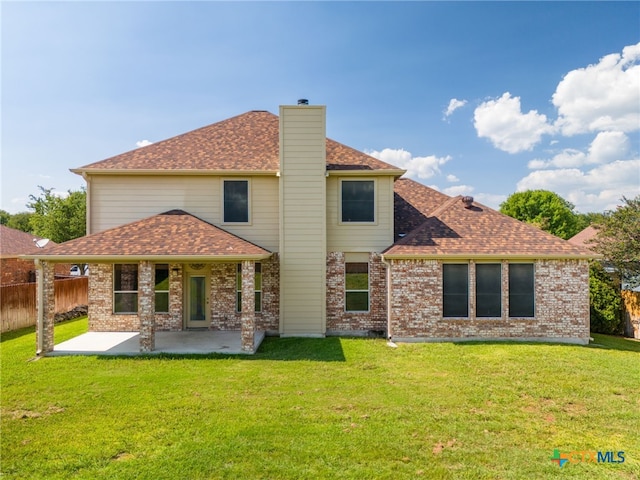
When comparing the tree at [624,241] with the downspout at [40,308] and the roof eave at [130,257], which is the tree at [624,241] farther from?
the downspout at [40,308]

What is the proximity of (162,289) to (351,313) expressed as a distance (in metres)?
6.83

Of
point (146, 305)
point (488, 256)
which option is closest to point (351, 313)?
point (488, 256)

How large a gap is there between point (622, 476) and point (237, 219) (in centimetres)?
1082

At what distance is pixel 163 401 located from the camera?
6.26 meters

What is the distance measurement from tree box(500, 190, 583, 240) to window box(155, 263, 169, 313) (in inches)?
1867

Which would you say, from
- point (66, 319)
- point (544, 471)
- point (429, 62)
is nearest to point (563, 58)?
point (429, 62)

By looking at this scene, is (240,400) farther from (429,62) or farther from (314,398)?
(429,62)

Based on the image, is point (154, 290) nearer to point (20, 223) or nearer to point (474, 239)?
point (474, 239)

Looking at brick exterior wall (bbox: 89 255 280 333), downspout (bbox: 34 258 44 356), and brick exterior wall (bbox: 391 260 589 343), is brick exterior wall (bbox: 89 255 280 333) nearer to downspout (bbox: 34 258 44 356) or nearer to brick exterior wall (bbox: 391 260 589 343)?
downspout (bbox: 34 258 44 356)

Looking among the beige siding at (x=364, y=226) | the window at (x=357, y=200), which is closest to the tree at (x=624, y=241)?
the beige siding at (x=364, y=226)

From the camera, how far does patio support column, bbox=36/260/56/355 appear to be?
9.13m

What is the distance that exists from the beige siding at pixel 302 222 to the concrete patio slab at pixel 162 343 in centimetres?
171

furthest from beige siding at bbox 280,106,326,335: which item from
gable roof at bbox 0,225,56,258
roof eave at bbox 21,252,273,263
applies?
gable roof at bbox 0,225,56,258

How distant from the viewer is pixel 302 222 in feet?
37.2
